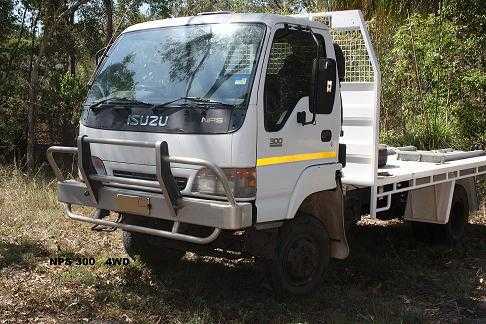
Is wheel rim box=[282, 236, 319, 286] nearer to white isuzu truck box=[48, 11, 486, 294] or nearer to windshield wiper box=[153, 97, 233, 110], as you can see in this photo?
white isuzu truck box=[48, 11, 486, 294]

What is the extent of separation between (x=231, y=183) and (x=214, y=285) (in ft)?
5.00

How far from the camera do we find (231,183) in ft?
14.8

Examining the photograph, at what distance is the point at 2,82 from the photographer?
39.9 ft

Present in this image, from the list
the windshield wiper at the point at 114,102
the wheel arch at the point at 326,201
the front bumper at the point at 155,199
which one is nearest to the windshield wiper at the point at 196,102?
the windshield wiper at the point at 114,102

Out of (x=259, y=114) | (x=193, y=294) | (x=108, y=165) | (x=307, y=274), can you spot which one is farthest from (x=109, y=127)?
(x=307, y=274)

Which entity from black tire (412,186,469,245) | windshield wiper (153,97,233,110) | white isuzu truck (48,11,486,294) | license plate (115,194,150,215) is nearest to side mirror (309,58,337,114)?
white isuzu truck (48,11,486,294)

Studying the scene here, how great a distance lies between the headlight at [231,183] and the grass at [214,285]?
103 cm

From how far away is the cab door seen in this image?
4664 mm

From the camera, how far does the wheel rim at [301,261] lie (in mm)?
5105

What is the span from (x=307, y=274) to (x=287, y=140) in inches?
48.0

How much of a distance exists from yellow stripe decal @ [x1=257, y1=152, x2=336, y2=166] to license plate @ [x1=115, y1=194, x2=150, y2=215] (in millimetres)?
927

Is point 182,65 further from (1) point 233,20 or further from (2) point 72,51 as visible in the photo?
(2) point 72,51

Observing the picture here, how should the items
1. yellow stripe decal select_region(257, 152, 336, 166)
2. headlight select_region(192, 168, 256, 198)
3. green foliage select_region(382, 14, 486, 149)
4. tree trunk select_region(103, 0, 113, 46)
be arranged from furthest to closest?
tree trunk select_region(103, 0, 113, 46)
green foliage select_region(382, 14, 486, 149)
yellow stripe decal select_region(257, 152, 336, 166)
headlight select_region(192, 168, 256, 198)

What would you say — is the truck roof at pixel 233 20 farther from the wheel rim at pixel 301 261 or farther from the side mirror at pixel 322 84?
the wheel rim at pixel 301 261
